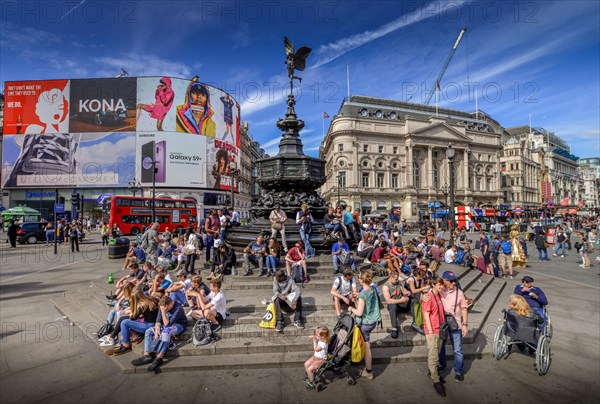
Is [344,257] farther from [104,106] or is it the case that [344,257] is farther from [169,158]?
[104,106]

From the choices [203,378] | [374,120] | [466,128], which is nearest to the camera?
[203,378]

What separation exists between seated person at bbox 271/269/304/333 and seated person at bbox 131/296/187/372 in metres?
1.77

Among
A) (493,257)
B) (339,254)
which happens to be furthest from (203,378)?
(493,257)

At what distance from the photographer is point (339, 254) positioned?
26.9 feet

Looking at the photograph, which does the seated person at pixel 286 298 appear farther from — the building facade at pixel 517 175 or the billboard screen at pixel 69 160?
the building facade at pixel 517 175

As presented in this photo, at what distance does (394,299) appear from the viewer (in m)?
5.64

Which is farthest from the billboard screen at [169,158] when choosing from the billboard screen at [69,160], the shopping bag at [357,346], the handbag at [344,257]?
the shopping bag at [357,346]

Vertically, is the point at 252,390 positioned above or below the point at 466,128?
below

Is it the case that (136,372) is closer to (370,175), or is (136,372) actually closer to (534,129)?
(370,175)

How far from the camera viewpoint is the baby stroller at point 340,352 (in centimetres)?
418

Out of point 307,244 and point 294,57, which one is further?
point 294,57

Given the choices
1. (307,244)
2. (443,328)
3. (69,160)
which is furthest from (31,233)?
(69,160)

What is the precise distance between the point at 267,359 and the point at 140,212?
26.3 meters

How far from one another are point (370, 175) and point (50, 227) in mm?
50090
